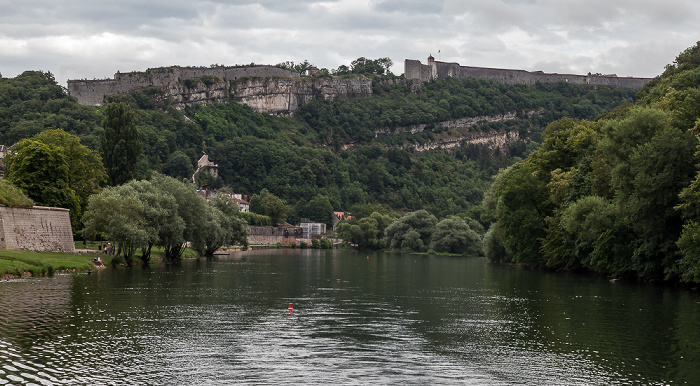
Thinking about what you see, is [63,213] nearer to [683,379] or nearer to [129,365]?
[129,365]

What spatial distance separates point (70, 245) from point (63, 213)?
2766 millimetres

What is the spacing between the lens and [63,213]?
64750 mm

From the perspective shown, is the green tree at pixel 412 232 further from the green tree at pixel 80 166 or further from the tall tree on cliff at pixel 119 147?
the green tree at pixel 80 166

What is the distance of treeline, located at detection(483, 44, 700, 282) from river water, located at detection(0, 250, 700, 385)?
150 inches

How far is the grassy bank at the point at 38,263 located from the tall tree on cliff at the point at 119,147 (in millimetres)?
22549

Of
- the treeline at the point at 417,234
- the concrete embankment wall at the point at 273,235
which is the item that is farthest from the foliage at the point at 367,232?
the concrete embankment wall at the point at 273,235

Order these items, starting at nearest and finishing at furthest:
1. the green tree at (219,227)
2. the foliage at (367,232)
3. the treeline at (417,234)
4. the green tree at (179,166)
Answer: the green tree at (219,227), the treeline at (417,234), the foliage at (367,232), the green tree at (179,166)

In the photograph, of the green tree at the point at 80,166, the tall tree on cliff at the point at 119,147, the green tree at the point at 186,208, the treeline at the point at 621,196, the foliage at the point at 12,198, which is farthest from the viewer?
the tall tree on cliff at the point at 119,147

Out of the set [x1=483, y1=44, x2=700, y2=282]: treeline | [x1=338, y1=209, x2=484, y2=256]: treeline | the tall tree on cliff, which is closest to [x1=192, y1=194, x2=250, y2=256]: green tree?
the tall tree on cliff

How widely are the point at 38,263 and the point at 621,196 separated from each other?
39.3 m

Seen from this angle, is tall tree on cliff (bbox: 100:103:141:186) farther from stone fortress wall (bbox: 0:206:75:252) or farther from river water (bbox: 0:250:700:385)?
river water (bbox: 0:250:700:385)

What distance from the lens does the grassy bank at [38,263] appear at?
4800 centimetres

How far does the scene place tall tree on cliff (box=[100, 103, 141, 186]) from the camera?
8212 centimetres

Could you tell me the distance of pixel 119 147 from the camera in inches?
3219
